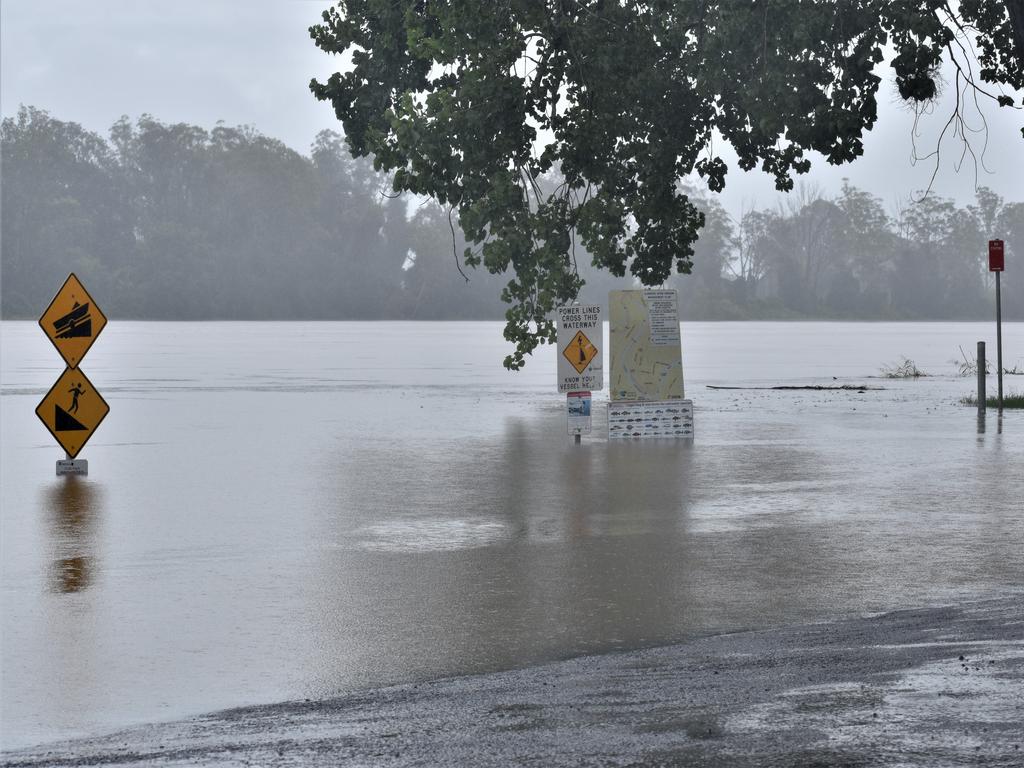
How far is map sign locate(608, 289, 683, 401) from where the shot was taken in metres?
19.8

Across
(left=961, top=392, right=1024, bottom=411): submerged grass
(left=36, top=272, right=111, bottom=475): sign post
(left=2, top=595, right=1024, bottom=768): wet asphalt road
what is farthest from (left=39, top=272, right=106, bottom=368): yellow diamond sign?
(left=961, top=392, right=1024, bottom=411): submerged grass

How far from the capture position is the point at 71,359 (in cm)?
1516

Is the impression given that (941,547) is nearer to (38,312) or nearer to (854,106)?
(854,106)

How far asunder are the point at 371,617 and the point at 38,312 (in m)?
145

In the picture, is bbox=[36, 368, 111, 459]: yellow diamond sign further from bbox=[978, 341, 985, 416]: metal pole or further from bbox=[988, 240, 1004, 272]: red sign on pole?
bbox=[988, 240, 1004, 272]: red sign on pole

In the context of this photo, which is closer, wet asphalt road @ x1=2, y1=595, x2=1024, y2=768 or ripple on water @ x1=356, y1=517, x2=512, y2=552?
wet asphalt road @ x1=2, y1=595, x2=1024, y2=768

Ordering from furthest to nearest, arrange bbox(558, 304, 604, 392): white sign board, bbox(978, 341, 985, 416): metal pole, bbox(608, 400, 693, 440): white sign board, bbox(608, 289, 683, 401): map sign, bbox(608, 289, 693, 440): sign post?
bbox(978, 341, 985, 416): metal pole
bbox(608, 289, 683, 401): map sign
bbox(608, 289, 693, 440): sign post
bbox(608, 400, 693, 440): white sign board
bbox(558, 304, 604, 392): white sign board

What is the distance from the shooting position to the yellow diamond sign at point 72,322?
598 inches

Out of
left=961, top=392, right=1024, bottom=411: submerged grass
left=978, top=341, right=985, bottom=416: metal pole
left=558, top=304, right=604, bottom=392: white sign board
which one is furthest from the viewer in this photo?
left=961, top=392, right=1024, bottom=411: submerged grass

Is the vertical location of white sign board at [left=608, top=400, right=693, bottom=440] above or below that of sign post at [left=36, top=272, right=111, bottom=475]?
below

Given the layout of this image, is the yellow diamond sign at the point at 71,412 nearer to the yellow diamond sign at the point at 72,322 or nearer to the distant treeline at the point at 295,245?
the yellow diamond sign at the point at 72,322

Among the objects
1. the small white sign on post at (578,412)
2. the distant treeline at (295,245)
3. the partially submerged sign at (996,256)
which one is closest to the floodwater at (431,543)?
the small white sign on post at (578,412)

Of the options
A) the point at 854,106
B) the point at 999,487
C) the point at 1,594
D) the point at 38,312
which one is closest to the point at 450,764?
the point at 1,594

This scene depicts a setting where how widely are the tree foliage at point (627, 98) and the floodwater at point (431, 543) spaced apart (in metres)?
3.37
